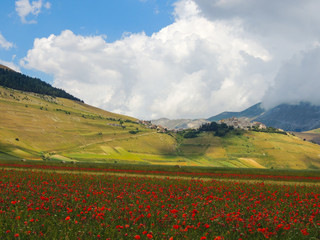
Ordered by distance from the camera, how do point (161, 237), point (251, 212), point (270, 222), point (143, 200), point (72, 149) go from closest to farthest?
1. point (161, 237)
2. point (270, 222)
3. point (251, 212)
4. point (143, 200)
5. point (72, 149)

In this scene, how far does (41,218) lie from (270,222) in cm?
1312

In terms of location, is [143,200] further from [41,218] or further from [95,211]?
[41,218]

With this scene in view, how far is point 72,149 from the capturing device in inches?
7771

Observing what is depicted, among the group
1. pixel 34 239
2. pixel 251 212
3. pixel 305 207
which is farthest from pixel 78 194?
pixel 305 207

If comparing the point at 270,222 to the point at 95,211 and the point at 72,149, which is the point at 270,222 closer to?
the point at 95,211

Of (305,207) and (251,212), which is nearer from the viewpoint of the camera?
(251,212)

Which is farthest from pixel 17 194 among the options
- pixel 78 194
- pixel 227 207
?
pixel 227 207

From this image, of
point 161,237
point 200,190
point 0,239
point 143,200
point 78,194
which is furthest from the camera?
point 200,190

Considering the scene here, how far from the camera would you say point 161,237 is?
13.8 metres

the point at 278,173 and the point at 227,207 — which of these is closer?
the point at 227,207

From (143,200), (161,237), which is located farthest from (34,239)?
(143,200)

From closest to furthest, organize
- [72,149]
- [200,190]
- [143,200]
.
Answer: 1. [143,200]
2. [200,190]
3. [72,149]

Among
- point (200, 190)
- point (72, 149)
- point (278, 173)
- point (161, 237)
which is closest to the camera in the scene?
point (161, 237)

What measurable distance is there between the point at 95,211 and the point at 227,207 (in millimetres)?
9431
